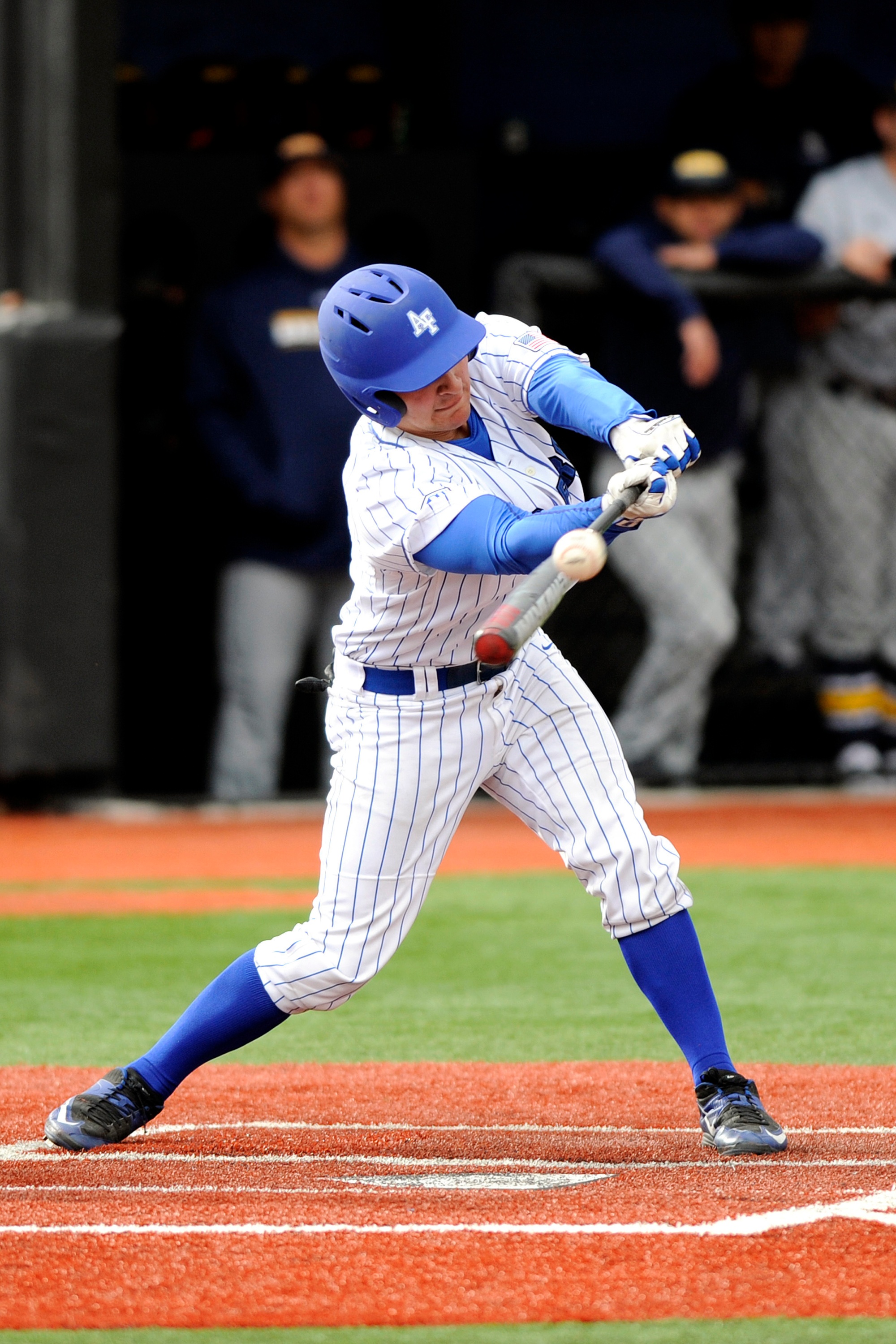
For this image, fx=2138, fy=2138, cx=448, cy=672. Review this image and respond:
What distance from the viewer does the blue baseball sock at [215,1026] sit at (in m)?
3.60

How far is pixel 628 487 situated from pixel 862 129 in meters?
6.48

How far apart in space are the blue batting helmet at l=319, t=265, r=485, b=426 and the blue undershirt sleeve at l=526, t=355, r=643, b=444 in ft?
0.46

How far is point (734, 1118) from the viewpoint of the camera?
353 cm

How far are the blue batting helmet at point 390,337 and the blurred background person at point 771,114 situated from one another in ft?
17.9

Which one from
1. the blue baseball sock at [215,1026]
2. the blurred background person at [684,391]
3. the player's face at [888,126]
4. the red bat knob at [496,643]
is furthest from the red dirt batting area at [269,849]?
the red bat knob at [496,643]

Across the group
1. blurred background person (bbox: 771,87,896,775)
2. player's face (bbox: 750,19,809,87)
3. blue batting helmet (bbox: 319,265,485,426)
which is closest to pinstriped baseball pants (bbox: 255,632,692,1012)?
blue batting helmet (bbox: 319,265,485,426)

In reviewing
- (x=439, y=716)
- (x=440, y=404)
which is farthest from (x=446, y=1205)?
(x=440, y=404)

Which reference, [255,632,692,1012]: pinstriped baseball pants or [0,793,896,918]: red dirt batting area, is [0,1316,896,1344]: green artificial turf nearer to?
[255,632,692,1012]: pinstriped baseball pants

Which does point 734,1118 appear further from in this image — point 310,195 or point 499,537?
point 310,195

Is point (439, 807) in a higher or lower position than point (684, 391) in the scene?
lower

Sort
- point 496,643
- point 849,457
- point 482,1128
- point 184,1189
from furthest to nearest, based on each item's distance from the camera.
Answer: point 849,457
point 482,1128
point 184,1189
point 496,643

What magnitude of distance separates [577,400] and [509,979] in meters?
2.40

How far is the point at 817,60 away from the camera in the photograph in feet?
30.4

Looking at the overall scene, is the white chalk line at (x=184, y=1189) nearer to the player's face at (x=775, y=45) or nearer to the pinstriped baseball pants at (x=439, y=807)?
the pinstriped baseball pants at (x=439, y=807)
